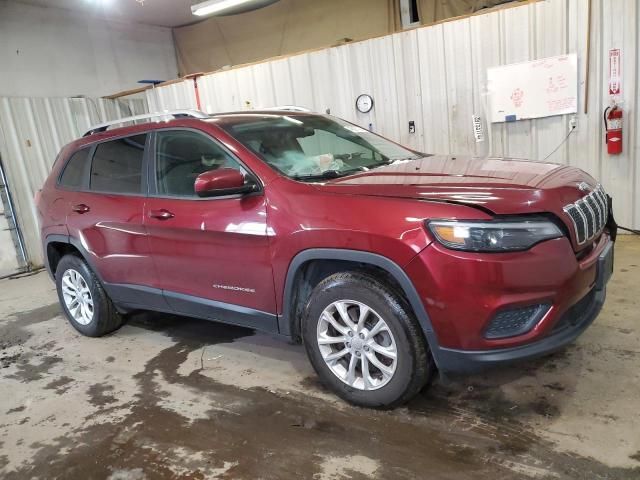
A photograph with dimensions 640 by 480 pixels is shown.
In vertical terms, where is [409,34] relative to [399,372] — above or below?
above

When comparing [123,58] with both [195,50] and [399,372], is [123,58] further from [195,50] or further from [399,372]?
[399,372]

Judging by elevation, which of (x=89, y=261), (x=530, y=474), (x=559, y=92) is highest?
(x=559, y=92)

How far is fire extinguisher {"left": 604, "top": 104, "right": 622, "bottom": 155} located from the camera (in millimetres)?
5000

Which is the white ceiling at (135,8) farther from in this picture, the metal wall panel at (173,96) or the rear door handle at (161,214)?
the rear door handle at (161,214)

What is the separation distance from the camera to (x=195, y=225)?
2.97m

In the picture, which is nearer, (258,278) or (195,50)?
(258,278)

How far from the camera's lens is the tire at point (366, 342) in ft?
7.63

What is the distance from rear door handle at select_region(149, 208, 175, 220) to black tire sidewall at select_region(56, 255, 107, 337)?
1.04 meters

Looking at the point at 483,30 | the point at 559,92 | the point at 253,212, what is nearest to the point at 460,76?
the point at 483,30

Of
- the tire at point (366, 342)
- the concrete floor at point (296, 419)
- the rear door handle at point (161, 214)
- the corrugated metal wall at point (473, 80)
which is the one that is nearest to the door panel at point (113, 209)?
the rear door handle at point (161, 214)

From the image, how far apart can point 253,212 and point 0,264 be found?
20.5 ft

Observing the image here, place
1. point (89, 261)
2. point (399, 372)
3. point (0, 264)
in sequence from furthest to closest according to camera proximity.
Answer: point (0, 264) < point (89, 261) < point (399, 372)

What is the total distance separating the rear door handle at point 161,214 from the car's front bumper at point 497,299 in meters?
1.70

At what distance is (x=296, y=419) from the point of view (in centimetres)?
260
